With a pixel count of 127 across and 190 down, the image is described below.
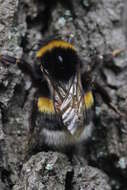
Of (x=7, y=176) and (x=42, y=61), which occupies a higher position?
(x=42, y=61)

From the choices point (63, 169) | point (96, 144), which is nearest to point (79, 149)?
point (96, 144)

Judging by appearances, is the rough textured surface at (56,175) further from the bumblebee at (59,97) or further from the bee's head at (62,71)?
the bee's head at (62,71)

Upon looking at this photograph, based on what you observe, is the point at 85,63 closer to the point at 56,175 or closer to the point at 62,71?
the point at 62,71

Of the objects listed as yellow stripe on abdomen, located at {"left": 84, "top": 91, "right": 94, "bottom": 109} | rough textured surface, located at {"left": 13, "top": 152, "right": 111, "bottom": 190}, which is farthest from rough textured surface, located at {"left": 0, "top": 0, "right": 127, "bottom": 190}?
yellow stripe on abdomen, located at {"left": 84, "top": 91, "right": 94, "bottom": 109}

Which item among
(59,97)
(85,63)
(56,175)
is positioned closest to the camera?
(56,175)

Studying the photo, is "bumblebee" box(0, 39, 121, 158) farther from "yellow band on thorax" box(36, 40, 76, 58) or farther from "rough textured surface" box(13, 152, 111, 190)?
"rough textured surface" box(13, 152, 111, 190)

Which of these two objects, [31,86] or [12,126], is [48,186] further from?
[31,86]

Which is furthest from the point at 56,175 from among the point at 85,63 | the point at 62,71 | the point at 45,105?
the point at 85,63

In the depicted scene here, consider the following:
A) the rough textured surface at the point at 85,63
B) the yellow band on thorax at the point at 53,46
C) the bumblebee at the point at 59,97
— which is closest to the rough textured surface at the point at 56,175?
the rough textured surface at the point at 85,63
